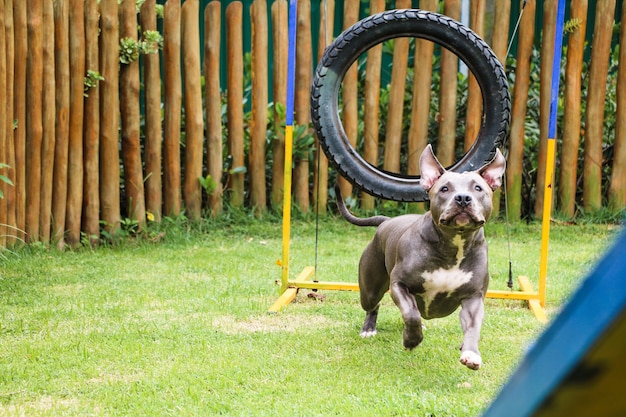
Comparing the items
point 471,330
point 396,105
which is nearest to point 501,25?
point 396,105

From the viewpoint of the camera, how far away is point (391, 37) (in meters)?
5.56

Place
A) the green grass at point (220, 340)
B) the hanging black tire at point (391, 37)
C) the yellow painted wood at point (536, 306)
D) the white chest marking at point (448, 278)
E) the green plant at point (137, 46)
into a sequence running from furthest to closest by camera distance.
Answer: the green plant at point (137, 46), the hanging black tire at point (391, 37), the yellow painted wood at point (536, 306), the white chest marking at point (448, 278), the green grass at point (220, 340)

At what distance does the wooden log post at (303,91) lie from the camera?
825 centimetres

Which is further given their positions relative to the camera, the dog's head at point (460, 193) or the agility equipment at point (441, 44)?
the agility equipment at point (441, 44)

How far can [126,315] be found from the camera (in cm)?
530

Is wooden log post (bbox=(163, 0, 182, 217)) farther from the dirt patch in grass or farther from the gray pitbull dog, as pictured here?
the gray pitbull dog

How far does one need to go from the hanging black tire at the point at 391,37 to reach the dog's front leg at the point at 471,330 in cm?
119

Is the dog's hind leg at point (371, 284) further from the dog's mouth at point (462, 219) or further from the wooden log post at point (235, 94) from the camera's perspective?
the wooden log post at point (235, 94)

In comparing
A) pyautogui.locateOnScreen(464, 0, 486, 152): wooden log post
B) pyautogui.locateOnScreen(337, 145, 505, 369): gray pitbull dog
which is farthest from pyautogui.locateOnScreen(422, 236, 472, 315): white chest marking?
pyautogui.locateOnScreen(464, 0, 486, 152): wooden log post

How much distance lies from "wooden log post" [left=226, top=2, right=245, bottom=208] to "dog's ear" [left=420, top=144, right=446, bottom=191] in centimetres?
378

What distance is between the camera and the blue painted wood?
508mm

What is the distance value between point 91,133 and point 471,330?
4476 millimetres

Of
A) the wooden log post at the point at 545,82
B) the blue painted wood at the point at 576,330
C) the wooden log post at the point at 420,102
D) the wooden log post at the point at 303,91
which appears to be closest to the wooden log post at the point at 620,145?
the wooden log post at the point at 545,82

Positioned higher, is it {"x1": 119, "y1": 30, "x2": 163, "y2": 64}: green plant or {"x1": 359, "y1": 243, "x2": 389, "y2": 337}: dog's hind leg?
{"x1": 119, "y1": 30, "x2": 163, "y2": 64}: green plant
